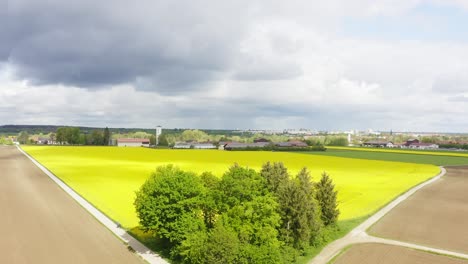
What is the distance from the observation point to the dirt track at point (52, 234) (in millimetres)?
30109

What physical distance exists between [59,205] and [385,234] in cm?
3916

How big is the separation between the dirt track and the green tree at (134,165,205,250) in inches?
125

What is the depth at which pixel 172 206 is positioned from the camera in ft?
105

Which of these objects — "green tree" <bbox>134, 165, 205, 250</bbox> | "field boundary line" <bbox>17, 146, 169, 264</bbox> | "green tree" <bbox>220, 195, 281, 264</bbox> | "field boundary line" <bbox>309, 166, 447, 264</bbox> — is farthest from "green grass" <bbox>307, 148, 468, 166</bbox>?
"green tree" <bbox>134, 165, 205, 250</bbox>

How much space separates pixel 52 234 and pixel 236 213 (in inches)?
721

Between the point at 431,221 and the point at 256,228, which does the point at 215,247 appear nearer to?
the point at 256,228

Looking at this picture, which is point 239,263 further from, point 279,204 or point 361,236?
point 361,236

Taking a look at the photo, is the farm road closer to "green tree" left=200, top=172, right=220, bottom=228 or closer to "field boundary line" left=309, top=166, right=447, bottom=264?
"field boundary line" left=309, top=166, right=447, bottom=264

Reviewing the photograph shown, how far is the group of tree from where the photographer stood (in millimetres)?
28672

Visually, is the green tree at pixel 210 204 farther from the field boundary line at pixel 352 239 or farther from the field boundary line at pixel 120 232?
the field boundary line at pixel 352 239

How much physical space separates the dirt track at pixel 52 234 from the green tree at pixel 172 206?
3.18m

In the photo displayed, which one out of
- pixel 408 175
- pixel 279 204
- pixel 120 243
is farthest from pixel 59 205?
pixel 408 175

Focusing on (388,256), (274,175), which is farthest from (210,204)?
(388,256)

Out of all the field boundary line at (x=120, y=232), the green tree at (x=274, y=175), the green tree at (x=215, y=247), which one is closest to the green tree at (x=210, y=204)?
the green tree at (x=215, y=247)
